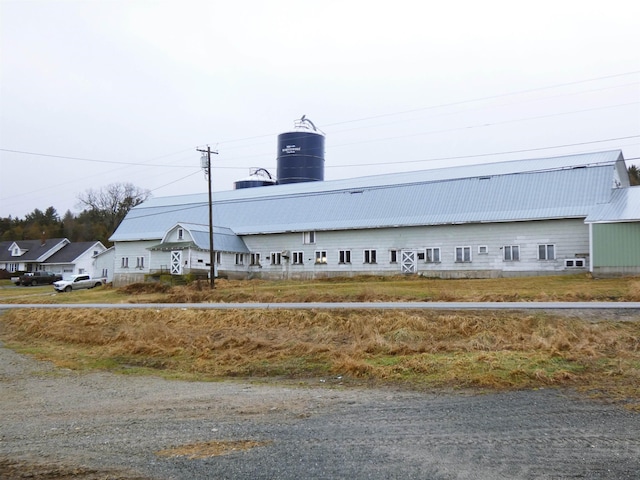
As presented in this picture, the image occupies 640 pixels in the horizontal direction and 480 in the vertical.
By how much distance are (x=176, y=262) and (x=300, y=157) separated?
2160 cm

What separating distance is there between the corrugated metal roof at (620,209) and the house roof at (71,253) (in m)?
67.7

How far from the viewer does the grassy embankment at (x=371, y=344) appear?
12797 millimetres

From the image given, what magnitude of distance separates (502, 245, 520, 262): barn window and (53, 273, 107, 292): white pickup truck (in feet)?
123

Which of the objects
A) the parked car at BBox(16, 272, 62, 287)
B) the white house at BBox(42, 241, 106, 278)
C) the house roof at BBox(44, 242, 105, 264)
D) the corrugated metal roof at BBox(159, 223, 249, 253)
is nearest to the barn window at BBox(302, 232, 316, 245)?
the corrugated metal roof at BBox(159, 223, 249, 253)

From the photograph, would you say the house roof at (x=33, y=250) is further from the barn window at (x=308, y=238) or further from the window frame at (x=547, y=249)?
the window frame at (x=547, y=249)

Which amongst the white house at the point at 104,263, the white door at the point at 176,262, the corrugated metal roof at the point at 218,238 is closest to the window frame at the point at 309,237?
the corrugated metal roof at the point at 218,238

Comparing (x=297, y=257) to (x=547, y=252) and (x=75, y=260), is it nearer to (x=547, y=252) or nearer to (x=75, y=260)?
(x=547, y=252)

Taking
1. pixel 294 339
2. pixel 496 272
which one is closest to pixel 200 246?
pixel 496 272

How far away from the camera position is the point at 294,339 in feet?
60.7

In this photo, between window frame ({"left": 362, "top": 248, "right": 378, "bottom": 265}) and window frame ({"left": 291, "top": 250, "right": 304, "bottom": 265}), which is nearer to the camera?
window frame ({"left": 362, "top": 248, "right": 378, "bottom": 265})

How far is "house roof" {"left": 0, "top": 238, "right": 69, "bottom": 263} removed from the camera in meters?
84.4

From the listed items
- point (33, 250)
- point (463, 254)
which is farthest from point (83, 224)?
point (463, 254)

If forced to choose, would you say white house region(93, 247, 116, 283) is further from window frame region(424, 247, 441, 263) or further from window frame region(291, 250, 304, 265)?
window frame region(424, 247, 441, 263)

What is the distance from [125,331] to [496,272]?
2601 centimetres
